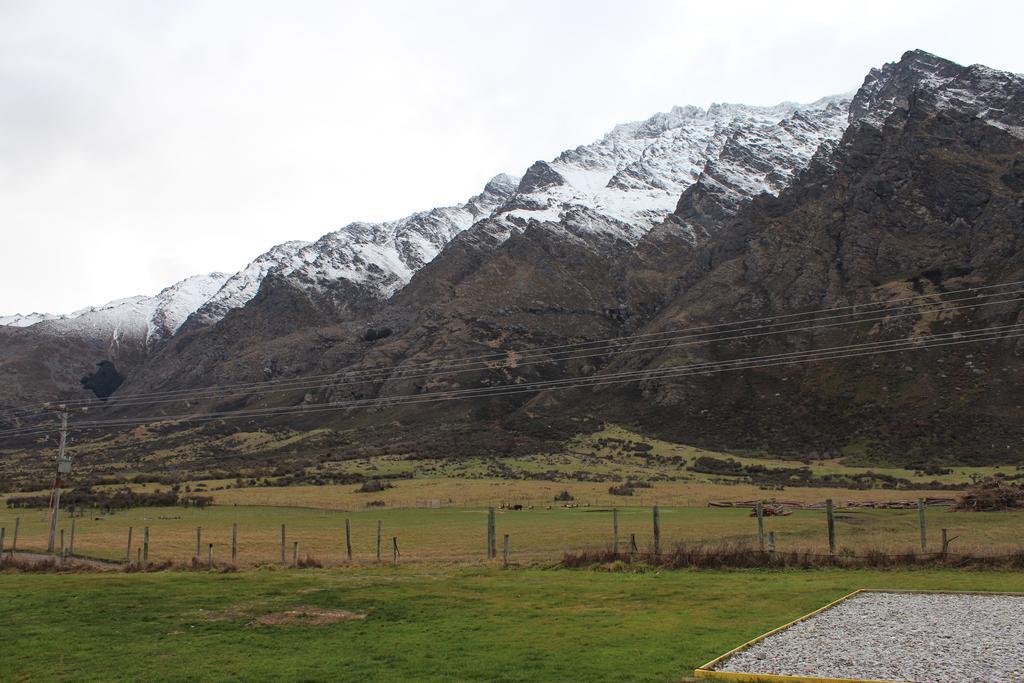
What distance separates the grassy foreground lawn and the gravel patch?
1146 millimetres

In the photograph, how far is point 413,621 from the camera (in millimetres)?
21531

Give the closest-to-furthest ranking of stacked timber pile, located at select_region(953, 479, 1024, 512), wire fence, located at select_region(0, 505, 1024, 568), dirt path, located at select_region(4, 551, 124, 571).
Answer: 1. wire fence, located at select_region(0, 505, 1024, 568)
2. dirt path, located at select_region(4, 551, 124, 571)
3. stacked timber pile, located at select_region(953, 479, 1024, 512)

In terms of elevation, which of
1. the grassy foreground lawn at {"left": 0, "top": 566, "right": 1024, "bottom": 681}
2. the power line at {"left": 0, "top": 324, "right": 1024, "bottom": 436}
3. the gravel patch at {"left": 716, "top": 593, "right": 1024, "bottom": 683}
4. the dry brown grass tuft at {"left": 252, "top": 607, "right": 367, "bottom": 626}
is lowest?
the dry brown grass tuft at {"left": 252, "top": 607, "right": 367, "bottom": 626}

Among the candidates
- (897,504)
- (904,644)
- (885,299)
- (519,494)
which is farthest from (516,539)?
(885,299)

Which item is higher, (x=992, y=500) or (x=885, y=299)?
(x=885, y=299)

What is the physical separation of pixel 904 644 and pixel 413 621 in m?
11.3

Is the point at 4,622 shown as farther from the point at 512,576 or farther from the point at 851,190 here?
the point at 851,190

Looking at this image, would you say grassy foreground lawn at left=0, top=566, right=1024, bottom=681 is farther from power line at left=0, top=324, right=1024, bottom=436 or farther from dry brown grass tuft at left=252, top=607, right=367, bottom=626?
power line at left=0, top=324, right=1024, bottom=436

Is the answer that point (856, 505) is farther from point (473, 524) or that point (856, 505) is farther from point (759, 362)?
point (759, 362)

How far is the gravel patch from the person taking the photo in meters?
14.9

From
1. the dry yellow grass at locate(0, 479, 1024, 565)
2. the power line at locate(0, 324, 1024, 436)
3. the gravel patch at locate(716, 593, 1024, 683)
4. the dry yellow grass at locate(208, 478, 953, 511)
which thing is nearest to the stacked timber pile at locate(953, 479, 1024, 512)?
the dry yellow grass at locate(0, 479, 1024, 565)

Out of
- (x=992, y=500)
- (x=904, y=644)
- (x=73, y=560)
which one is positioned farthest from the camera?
(x=992, y=500)

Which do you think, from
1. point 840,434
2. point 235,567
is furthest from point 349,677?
point 840,434

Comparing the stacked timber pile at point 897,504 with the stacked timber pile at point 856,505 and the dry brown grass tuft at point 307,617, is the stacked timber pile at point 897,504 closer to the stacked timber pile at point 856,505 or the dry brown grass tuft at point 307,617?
the stacked timber pile at point 856,505
